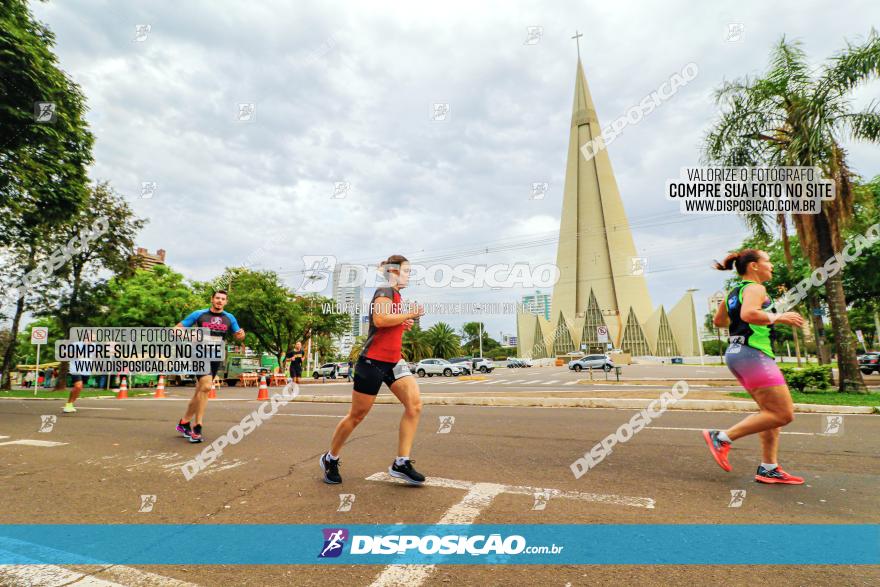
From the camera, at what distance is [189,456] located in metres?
5.05

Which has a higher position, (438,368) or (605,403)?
(605,403)

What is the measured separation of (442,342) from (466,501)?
228 feet

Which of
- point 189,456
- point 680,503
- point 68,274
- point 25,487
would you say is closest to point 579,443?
point 680,503

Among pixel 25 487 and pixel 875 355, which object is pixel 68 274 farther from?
pixel 875 355

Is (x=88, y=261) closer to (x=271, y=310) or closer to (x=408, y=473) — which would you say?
(x=271, y=310)

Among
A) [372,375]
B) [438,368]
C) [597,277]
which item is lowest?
[438,368]

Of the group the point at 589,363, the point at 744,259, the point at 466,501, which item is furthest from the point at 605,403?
the point at 589,363

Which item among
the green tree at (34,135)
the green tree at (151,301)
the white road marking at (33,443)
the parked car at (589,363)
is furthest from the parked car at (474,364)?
the white road marking at (33,443)

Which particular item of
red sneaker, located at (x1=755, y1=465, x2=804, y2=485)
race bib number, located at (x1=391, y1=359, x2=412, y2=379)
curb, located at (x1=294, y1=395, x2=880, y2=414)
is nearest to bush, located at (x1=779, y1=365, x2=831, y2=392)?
curb, located at (x1=294, y1=395, x2=880, y2=414)

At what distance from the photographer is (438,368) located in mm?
39000

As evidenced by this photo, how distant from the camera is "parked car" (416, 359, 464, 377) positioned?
37906 mm

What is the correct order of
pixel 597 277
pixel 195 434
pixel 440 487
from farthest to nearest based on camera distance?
1. pixel 597 277
2. pixel 195 434
3. pixel 440 487

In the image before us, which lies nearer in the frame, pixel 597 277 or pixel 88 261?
pixel 88 261

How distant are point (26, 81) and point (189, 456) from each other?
36.6 feet
